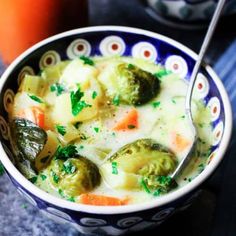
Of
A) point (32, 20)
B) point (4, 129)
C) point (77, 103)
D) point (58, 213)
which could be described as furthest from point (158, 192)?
point (32, 20)

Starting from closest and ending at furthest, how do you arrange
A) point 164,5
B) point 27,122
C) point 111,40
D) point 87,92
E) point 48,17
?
1. point 27,122
2. point 87,92
3. point 111,40
4. point 48,17
5. point 164,5

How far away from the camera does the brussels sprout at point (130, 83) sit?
1490 mm

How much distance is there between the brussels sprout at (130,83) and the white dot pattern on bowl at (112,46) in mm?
103

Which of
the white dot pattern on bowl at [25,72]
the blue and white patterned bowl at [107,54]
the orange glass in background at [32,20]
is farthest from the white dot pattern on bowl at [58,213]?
the orange glass in background at [32,20]

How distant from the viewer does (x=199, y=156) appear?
1.40 metres

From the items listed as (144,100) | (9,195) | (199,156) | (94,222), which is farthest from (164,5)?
(94,222)

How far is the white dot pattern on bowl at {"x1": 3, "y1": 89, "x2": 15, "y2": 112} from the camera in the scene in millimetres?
1463

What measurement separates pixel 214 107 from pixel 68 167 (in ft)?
1.50

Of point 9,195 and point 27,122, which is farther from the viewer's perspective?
point 9,195

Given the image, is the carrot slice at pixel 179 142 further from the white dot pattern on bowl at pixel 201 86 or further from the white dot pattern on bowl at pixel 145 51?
the white dot pattern on bowl at pixel 145 51

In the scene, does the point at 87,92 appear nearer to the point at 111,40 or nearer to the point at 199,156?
the point at 111,40

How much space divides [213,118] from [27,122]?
1.68 feet

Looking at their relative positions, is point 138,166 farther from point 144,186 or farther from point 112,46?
point 112,46

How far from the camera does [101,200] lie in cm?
125
